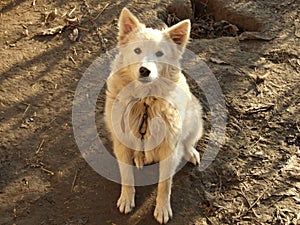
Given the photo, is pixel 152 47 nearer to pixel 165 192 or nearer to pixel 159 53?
pixel 159 53

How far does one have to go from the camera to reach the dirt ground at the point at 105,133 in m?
3.92

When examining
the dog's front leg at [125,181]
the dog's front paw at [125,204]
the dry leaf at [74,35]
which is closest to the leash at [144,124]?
the dog's front leg at [125,181]

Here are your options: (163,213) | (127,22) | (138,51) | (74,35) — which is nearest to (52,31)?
(74,35)

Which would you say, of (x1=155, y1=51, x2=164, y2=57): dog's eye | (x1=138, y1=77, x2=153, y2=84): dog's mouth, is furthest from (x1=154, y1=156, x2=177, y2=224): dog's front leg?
(x1=155, y1=51, x2=164, y2=57): dog's eye

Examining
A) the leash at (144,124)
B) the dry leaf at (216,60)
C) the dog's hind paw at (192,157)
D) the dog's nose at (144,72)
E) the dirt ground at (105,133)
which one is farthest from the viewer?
the dry leaf at (216,60)

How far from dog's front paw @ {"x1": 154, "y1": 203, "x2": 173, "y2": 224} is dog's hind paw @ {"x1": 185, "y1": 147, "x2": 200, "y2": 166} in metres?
0.54

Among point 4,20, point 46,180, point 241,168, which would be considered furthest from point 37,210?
point 4,20

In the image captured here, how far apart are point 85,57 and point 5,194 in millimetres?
1763

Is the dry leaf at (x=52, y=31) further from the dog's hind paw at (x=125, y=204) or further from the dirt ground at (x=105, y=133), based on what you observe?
the dog's hind paw at (x=125, y=204)

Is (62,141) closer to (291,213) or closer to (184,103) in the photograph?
(184,103)

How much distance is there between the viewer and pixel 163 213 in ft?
12.4

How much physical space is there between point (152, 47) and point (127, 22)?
0.28 m

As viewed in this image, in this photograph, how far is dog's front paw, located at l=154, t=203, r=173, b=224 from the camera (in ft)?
12.4

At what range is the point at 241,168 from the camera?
4.25 m
